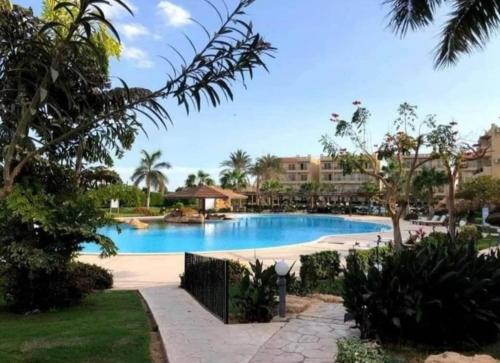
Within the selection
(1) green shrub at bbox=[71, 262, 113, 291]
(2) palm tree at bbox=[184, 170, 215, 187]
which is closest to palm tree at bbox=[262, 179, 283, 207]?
(2) palm tree at bbox=[184, 170, 215, 187]

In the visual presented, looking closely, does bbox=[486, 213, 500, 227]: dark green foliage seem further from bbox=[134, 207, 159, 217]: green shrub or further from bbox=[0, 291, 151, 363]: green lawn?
bbox=[134, 207, 159, 217]: green shrub

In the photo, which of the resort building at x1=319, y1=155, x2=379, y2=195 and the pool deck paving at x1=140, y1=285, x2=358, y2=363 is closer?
the pool deck paving at x1=140, y1=285, x2=358, y2=363

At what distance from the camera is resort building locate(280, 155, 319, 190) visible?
299 feet

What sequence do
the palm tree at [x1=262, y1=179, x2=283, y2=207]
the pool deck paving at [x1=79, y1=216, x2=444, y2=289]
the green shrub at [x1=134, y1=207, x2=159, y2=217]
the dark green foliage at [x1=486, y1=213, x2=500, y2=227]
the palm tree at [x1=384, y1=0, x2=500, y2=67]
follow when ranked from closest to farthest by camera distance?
the palm tree at [x1=384, y1=0, x2=500, y2=67] < the pool deck paving at [x1=79, y1=216, x2=444, y2=289] < the dark green foliage at [x1=486, y1=213, x2=500, y2=227] < the green shrub at [x1=134, y1=207, x2=159, y2=217] < the palm tree at [x1=262, y1=179, x2=283, y2=207]

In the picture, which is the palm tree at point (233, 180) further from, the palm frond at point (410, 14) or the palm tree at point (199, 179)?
the palm frond at point (410, 14)

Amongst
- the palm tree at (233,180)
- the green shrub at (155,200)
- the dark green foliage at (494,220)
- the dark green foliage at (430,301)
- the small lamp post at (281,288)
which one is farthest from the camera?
the palm tree at (233,180)

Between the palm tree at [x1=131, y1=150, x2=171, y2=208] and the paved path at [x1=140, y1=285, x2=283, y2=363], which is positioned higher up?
the palm tree at [x1=131, y1=150, x2=171, y2=208]

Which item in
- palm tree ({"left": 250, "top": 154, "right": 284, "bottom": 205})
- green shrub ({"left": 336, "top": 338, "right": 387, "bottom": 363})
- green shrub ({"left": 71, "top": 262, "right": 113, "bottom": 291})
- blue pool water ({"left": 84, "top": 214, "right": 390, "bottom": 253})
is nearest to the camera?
green shrub ({"left": 336, "top": 338, "right": 387, "bottom": 363})

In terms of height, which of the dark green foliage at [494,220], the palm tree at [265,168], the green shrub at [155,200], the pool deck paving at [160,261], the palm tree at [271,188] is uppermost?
the palm tree at [265,168]

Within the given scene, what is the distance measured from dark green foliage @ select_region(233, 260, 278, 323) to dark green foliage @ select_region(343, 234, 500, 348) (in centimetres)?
159

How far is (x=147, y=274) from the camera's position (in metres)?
13.1

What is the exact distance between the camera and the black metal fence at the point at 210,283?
6988 millimetres

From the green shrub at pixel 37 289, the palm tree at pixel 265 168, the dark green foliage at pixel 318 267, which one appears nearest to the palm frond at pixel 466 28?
the dark green foliage at pixel 318 267

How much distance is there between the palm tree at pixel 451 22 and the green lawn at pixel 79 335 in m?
7.87
